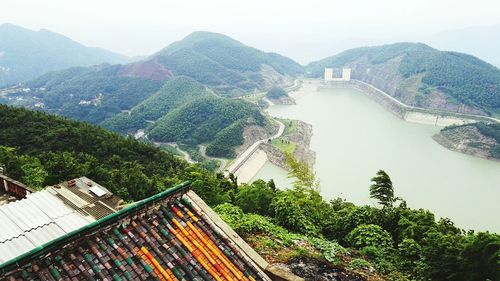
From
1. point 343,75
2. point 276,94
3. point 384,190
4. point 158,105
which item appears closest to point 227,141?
point 158,105

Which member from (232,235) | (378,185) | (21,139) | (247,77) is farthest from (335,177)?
(247,77)

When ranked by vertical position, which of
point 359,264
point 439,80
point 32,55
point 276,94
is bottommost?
point 276,94

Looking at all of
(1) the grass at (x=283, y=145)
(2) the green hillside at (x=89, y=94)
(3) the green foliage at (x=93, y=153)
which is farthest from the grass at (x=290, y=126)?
(2) the green hillside at (x=89, y=94)

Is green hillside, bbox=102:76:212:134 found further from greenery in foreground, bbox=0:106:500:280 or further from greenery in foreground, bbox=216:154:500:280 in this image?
greenery in foreground, bbox=216:154:500:280

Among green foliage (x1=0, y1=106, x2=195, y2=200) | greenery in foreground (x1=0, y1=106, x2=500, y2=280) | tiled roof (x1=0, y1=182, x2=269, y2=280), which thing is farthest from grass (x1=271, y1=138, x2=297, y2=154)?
tiled roof (x1=0, y1=182, x2=269, y2=280)

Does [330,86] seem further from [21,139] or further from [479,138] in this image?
[21,139]

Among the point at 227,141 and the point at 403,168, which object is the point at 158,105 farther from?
the point at 403,168
